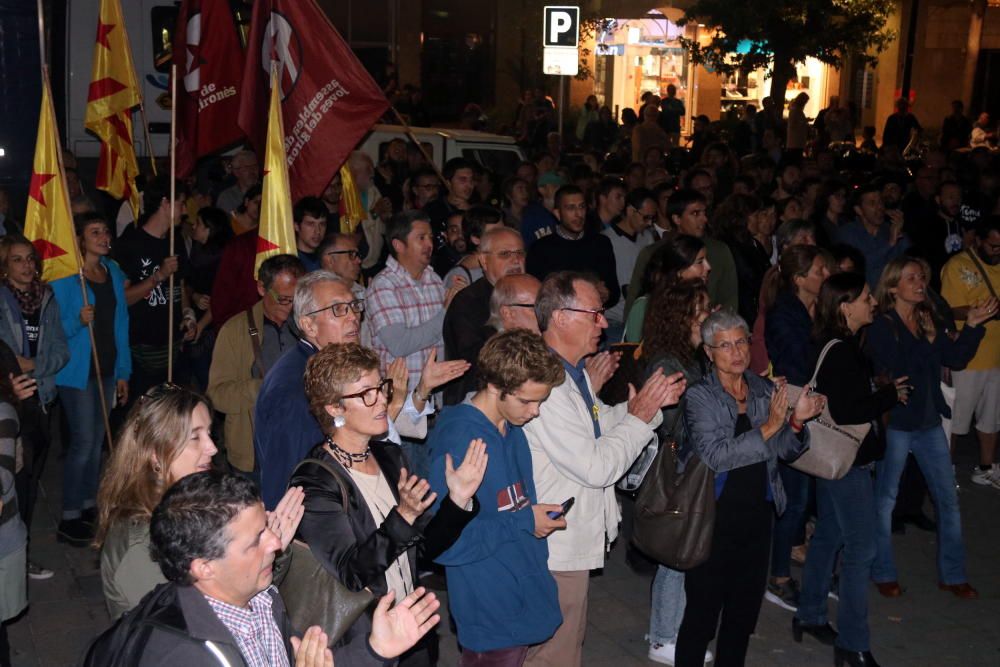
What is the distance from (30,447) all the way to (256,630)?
3156mm

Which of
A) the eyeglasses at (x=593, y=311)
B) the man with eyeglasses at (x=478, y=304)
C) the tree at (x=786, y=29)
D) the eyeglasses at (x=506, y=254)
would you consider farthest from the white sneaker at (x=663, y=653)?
the tree at (x=786, y=29)

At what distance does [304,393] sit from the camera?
15.1 ft

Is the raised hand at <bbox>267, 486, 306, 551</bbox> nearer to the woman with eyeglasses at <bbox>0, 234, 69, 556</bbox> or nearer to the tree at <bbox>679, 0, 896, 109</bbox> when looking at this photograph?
the woman with eyeglasses at <bbox>0, 234, 69, 556</bbox>

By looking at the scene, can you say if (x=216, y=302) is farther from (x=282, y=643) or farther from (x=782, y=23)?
(x=782, y=23)

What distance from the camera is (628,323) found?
764cm

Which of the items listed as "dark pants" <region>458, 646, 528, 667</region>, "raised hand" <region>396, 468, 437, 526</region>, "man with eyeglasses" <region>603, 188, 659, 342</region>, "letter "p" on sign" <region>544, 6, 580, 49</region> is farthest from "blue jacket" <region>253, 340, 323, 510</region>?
"letter "p" on sign" <region>544, 6, 580, 49</region>

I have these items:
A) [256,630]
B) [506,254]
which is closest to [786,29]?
[506,254]

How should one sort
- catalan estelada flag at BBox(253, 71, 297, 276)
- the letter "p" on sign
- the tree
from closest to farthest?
catalan estelada flag at BBox(253, 71, 297, 276), the letter "p" on sign, the tree

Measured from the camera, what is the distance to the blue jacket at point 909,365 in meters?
6.96

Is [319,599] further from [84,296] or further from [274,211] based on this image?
[84,296]

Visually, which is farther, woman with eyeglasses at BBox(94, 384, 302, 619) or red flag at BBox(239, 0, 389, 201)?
red flag at BBox(239, 0, 389, 201)

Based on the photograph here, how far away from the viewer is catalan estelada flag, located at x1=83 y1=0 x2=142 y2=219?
29.6 feet

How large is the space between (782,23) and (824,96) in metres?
14.1

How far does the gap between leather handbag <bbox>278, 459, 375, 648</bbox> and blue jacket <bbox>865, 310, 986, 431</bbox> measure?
410cm
